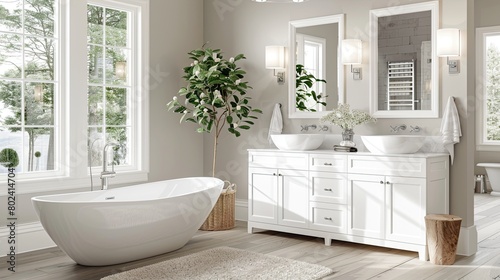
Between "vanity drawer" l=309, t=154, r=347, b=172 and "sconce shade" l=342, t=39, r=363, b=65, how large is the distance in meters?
0.99

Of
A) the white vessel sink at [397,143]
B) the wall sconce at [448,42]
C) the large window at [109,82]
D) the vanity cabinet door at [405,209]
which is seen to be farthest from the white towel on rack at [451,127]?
the large window at [109,82]

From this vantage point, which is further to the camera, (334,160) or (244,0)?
(244,0)

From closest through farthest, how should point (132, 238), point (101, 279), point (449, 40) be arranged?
point (101, 279)
point (132, 238)
point (449, 40)

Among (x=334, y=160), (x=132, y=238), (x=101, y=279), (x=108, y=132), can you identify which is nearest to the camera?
(x=101, y=279)

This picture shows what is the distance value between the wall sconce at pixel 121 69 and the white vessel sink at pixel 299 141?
1.79m

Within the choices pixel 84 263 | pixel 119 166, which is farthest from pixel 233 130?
pixel 84 263

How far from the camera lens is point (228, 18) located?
20.7 ft

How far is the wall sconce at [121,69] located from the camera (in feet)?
18.3

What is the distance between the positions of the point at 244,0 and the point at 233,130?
165 cm

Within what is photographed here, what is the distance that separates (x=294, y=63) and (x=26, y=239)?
3.21 m

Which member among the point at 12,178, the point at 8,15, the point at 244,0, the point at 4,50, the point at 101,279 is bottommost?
the point at 101,279

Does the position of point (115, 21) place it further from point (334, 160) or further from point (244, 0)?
point (334, 160)

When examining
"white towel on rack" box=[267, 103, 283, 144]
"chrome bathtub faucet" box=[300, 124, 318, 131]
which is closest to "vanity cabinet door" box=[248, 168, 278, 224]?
"white towel on rack" box=[267, 103, 283, 144]

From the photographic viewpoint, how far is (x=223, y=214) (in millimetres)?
5660
